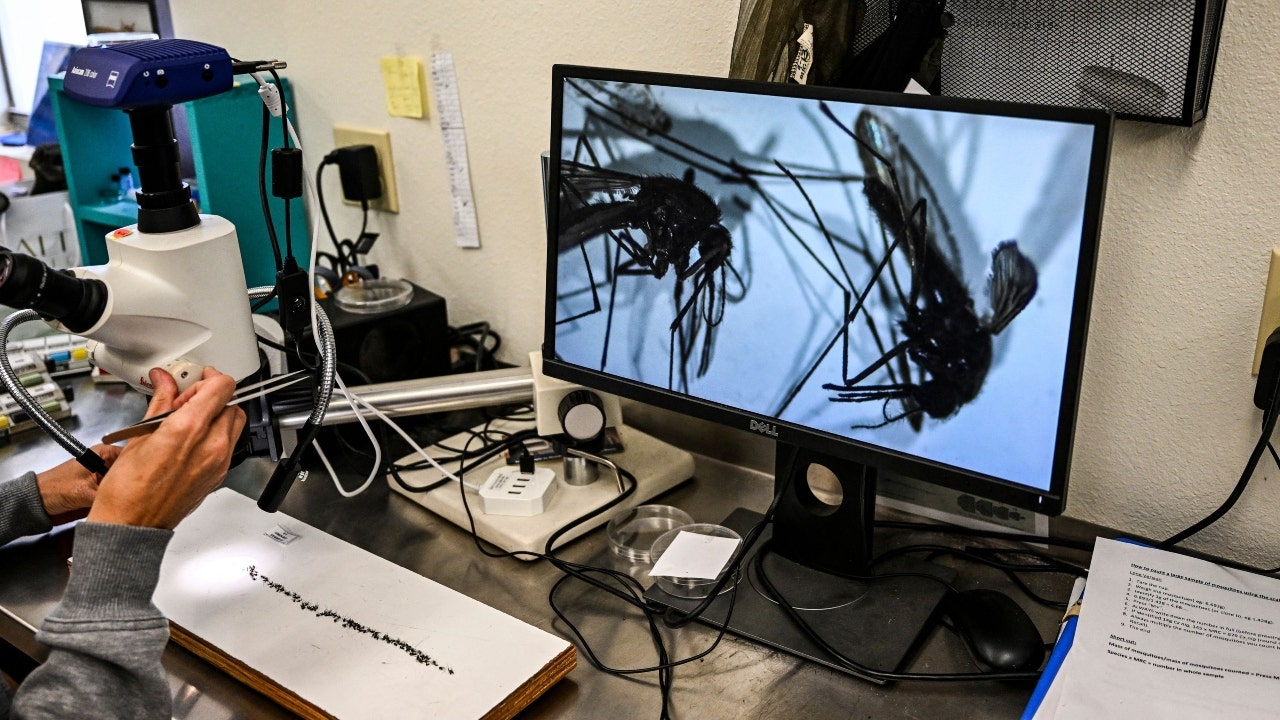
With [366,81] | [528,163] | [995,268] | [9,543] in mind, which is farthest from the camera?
[366,81]

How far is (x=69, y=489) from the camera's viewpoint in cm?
106

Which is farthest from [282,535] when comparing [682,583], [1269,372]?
[1269,372]

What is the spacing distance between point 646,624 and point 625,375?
239 millimetres

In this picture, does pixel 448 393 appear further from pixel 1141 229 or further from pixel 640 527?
pixel 1141 229

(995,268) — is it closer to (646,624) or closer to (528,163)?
(646,624)

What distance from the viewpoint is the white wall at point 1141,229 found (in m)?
0.85

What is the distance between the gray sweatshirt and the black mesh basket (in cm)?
80

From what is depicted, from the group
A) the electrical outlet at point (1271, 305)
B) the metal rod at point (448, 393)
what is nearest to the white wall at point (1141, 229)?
the electrical outlet at point (1271, 305)

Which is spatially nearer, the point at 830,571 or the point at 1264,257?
the point at 1264,257

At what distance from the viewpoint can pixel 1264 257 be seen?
2.81ft

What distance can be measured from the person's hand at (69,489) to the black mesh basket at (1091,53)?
93 cm

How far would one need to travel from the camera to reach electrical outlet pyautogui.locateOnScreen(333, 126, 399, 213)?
4.98 ft

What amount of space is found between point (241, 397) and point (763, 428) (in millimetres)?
475

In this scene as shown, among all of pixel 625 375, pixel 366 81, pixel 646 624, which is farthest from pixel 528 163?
pixel 646 624
